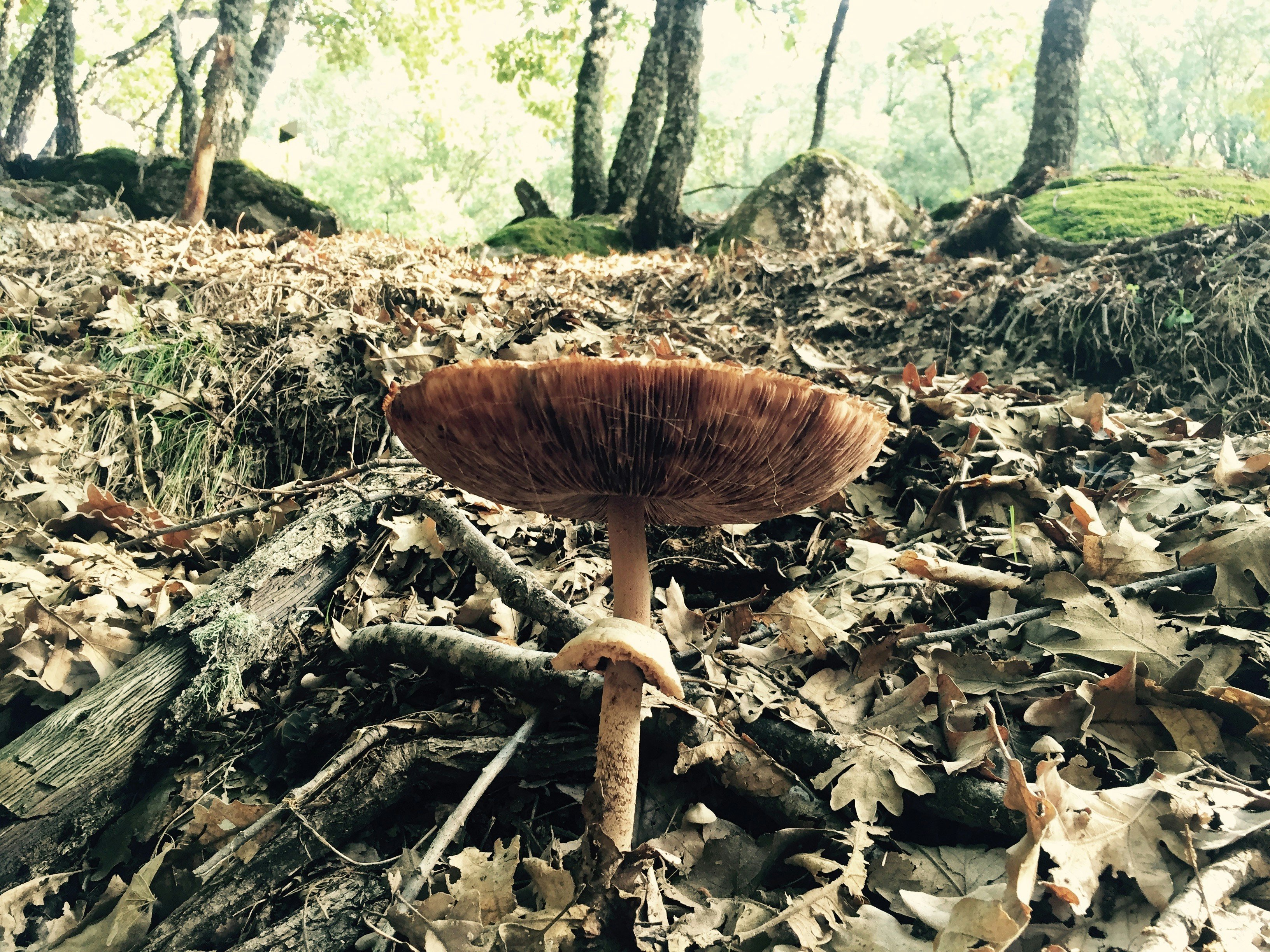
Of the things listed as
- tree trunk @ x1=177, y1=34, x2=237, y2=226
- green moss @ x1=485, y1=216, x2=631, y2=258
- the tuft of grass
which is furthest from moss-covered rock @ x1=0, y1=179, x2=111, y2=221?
green moss @ x1=485, y1=216, x2=631, y2=258

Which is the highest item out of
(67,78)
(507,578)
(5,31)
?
(5,31)

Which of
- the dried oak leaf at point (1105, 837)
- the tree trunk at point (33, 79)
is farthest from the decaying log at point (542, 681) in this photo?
the tree trunk at point (33, 79)

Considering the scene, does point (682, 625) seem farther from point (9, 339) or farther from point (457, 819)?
point (9, 339)

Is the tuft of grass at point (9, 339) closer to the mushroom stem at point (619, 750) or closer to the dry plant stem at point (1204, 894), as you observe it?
the mushroom stem at point (619, 750)

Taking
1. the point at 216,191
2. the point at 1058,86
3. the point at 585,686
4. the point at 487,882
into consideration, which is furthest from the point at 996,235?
the point at 216,191

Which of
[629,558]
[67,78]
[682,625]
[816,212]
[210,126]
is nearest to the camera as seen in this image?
[629,558]
